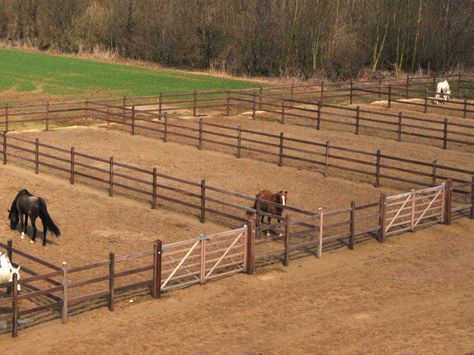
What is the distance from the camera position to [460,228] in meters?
19.0

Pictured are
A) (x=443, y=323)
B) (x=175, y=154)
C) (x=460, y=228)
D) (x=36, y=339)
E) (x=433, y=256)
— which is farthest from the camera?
(x=175, y=154)

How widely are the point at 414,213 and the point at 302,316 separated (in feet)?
19.5

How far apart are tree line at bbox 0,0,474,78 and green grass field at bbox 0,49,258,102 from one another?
3.22m

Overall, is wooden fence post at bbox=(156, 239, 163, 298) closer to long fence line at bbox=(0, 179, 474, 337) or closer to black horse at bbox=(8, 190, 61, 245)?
long fence line at bbox=(0, 179, 474, 337)

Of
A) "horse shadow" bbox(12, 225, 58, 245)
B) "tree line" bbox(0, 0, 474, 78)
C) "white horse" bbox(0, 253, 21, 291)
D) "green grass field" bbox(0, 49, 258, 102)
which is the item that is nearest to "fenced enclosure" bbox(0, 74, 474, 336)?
"white horse" bbox(0, 253, 21, 291)

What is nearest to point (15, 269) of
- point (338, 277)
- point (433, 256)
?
point (338, 277)

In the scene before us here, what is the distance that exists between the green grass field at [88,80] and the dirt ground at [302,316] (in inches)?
1177

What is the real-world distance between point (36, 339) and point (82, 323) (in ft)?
2.71

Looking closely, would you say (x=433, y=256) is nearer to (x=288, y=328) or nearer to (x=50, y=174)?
(x=288, y=328)

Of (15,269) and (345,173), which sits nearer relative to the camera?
(15,269)

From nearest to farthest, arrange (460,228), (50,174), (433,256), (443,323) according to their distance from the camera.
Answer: (443,323)
(433,256)
(460,228)
(50,174)

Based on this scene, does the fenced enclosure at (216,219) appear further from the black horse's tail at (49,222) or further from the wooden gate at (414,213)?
the black horse's tail at (49,222)

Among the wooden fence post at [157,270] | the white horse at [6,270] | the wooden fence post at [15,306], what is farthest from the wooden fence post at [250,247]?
the wooden fence post at [15,306]

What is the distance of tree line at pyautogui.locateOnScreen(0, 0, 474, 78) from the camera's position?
176ft
